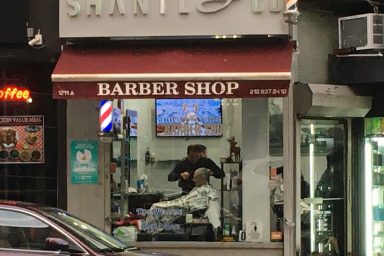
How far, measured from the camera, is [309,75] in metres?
10.6

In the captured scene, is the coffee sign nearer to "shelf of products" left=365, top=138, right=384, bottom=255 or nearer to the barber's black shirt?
the barber's black shirt

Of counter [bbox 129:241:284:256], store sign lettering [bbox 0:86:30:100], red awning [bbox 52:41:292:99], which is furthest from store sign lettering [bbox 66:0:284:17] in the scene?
counter [bbox 129:241:284:256]

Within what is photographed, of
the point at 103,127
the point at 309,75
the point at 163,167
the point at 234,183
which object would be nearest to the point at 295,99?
the point at 309,75

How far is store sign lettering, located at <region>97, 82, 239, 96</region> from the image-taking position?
912 cm

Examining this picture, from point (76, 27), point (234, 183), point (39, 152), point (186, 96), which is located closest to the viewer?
point (186, 96)

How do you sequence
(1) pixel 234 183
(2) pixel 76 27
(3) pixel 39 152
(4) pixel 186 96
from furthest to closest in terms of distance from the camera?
1. (3) pixel 39 152
2. (1) pixel 234 183
3. (2) pixel 76 27
4. (4) pixel 186 96

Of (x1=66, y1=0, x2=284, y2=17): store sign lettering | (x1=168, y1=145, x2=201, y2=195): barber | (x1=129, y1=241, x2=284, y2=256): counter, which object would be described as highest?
(x1=66, y1=0, x2=284, y2=17): store sign lettering

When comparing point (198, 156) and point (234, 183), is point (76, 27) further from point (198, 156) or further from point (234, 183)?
point (234, 183)

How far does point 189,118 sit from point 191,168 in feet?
2.61

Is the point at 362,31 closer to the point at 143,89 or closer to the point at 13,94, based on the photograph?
the point at 143,89

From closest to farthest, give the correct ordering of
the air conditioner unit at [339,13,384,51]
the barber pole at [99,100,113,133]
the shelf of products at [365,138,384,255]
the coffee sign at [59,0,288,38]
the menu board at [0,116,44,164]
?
the coffee sign at [59,0,288,38] < the air conditioner unit at [339,13,384,51] < the barber pole at [99,100,113,133] < the shelf of products at [365,138,384,255] < the menu board at [0,116,44,164]

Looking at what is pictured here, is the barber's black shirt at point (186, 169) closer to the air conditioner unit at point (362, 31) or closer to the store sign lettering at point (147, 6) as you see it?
the store sign lettering at point (147, 6)

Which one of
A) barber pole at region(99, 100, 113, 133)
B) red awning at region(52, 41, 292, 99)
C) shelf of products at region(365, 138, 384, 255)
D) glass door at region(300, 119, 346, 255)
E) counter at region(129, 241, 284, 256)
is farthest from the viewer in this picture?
shelf of products at region(365, 138, 384, 255)

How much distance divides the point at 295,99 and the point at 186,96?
1995 mm
